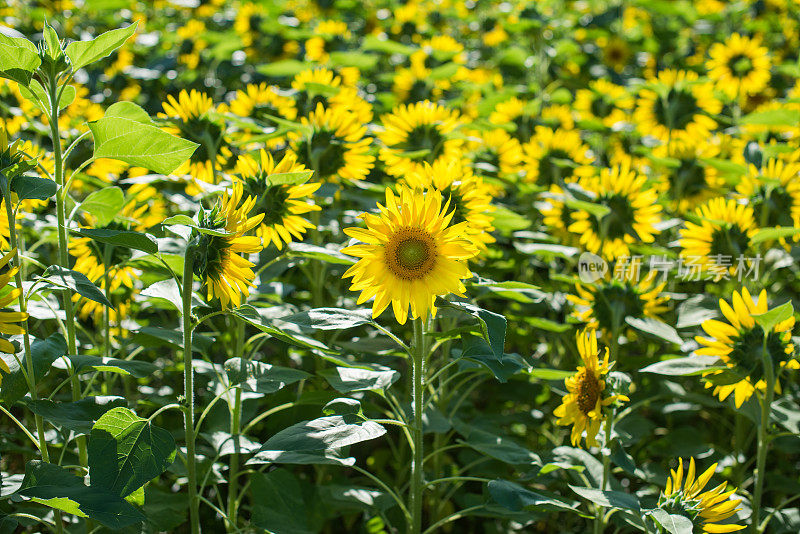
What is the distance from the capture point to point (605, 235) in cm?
193

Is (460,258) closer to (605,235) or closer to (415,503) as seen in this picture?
(415,503)

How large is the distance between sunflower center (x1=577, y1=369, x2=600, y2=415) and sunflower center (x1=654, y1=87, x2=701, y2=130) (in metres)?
1.52

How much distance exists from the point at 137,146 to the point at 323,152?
2.00 feet

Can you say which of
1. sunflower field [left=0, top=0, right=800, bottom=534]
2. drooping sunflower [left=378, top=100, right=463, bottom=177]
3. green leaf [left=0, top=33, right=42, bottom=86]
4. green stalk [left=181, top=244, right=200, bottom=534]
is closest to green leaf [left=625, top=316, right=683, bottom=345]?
sunflower field [left=0, top=0, right=800, bottom=534]

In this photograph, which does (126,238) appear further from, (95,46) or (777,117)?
(777,117)

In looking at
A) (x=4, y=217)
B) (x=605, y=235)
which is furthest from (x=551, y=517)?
(x=4, y=217)

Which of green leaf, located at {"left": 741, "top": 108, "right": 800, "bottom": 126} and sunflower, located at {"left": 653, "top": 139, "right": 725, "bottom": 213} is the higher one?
green leaf, located at {"left": 741, "top": 108, "right": 800, "bottom": 126}

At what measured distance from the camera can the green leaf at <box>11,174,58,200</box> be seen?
1.19 m

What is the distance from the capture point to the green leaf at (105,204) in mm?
1394

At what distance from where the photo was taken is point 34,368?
4.01 ft

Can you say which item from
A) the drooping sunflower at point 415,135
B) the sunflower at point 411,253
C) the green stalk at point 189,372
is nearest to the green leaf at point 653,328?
the sunflower at point 411,253

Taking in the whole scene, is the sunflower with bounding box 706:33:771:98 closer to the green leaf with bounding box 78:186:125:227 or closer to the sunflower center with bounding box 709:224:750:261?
the sunflower center with bounding box 709:224:750:261

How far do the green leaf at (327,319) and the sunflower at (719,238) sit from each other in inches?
38.9

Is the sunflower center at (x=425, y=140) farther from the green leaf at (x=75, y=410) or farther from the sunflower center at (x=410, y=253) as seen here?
the green leaf at (x=75, y=410)
